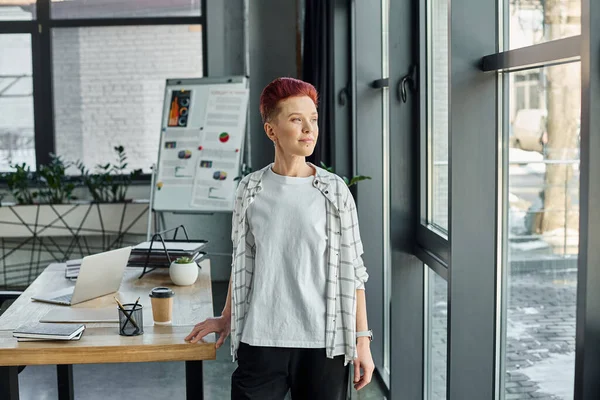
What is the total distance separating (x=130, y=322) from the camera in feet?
7.55

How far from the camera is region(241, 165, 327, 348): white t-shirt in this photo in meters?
1.93

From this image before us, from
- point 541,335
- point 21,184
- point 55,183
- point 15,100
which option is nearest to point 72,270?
point 541,335

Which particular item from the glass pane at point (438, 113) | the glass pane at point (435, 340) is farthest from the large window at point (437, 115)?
the glass pane at point (435, 340)

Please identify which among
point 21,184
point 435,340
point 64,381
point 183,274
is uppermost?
point 21,184

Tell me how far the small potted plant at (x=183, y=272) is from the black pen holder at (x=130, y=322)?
0.68 meters

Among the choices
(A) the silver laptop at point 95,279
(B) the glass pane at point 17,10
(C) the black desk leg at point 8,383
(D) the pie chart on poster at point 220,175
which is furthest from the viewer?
(B) the glass pane at point 17,10

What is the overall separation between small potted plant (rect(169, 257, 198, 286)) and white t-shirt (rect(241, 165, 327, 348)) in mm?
1074

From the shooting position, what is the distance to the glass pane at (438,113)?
2.88 meters

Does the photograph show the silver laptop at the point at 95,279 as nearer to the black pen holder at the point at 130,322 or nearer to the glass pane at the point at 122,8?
the black pen holder at the point at 130,322

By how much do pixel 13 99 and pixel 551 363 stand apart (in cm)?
588

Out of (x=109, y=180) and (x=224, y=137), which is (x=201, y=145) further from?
(x=109, y=180)

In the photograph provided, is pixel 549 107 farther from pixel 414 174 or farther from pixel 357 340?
pixel 414 174

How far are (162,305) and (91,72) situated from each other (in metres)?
4.84

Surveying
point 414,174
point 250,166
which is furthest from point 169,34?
point 414,174
